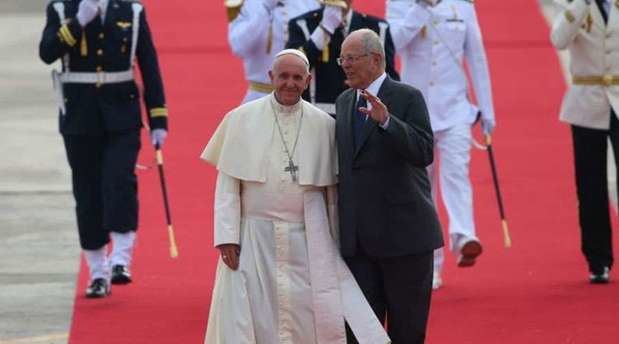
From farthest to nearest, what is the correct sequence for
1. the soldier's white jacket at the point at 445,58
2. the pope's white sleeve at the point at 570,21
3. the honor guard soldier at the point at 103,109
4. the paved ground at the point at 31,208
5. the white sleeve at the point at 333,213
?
the soldier's white jacket at the point at 445,58 → the pope's white sleeve at the point at 570,21 → the honor guard soldier at the point at 103,109 → the paved ground at the point at 31,208 → the white sleeve at the point at 333,213

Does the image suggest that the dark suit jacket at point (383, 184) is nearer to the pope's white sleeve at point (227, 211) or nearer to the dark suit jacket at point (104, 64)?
the pope's white sleeve at point (227, 211)

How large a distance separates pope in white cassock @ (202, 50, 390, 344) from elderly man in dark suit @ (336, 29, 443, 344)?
0.38 ft

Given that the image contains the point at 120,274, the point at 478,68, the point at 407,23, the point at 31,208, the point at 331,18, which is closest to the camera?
the point at 331,18

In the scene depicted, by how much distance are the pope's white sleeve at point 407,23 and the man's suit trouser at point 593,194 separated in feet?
3.73

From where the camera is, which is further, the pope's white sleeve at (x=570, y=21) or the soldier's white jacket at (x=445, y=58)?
the soldier's white jacket at (x=445, y=58)

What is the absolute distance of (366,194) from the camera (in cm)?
834

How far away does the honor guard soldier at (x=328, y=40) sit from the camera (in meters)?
10.8

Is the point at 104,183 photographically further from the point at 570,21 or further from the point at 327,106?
the point at 570,21

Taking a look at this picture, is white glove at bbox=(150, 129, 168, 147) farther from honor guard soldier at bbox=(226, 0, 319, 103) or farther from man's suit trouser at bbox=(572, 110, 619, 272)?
man's suit trouser at bbox=(572, 110, 619, 272)

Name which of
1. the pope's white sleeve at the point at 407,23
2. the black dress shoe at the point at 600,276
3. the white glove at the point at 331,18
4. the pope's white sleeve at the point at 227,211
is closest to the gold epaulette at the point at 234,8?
the pope's white sleeve at the point at 407,23

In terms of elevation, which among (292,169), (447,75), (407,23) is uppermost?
(292,169)

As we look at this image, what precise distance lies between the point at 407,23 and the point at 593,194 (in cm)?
155

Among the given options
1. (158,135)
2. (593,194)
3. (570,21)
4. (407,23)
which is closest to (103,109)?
(158,135)

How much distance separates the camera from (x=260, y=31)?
11578mm
